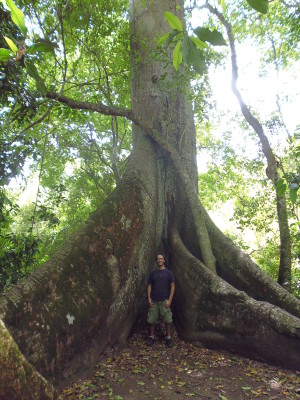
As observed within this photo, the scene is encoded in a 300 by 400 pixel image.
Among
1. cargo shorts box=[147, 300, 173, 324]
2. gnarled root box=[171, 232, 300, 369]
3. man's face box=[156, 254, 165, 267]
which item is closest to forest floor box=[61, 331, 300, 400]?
gnarled root box=[171, 232, 300, 369]

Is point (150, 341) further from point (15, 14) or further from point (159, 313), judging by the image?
point (15, 14)

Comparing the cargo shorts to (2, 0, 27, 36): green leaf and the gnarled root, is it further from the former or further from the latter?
(2, 0, 27, 36): green leaf

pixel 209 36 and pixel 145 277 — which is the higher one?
pixel 209 36

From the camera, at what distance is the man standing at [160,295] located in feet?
16.4

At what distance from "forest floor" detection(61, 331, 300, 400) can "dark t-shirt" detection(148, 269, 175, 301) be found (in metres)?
0.86

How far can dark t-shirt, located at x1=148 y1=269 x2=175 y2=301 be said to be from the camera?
512 cm

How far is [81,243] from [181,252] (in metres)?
2.06

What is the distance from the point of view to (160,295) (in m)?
5.11

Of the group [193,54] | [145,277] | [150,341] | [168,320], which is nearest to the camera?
[193,54]

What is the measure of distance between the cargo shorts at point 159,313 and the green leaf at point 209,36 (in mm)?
4610

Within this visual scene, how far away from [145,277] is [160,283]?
0.94 ft

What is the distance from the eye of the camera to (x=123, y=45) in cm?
734

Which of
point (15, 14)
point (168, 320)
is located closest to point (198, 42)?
point (15, 14)

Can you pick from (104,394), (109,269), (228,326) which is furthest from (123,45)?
(104,394)
